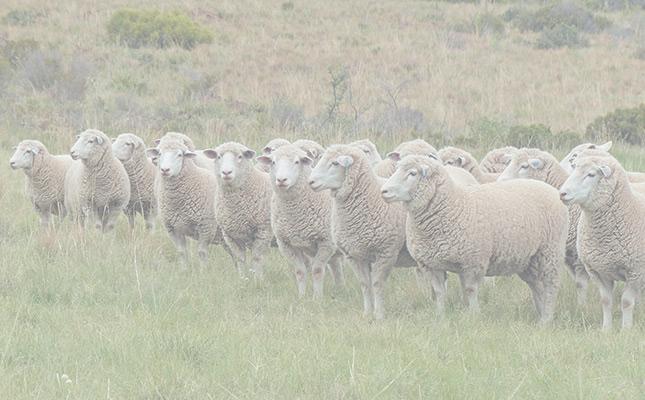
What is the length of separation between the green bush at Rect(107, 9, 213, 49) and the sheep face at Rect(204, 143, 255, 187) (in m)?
16.0

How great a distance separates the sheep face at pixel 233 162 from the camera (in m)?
8.34

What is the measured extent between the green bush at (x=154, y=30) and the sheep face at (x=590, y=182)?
1853 cm

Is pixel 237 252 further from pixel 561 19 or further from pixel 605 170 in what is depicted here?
pixel 561 19

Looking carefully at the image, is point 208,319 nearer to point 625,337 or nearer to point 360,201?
point 360,201

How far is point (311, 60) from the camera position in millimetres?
23922

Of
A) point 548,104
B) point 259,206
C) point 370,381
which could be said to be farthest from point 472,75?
point 370,381

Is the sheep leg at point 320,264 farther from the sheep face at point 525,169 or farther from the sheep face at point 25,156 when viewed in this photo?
the sheep face at point 25,156

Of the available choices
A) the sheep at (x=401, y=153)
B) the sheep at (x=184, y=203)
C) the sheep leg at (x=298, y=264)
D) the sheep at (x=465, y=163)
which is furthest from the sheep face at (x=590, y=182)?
the sheep at (x=184, y=203)

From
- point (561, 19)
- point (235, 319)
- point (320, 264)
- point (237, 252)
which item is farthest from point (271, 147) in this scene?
point (561, 19)

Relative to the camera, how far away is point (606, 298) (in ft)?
22.7

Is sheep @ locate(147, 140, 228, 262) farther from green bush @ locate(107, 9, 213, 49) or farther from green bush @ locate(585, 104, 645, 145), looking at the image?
green bush @ locate(107, 9, 213, 49)

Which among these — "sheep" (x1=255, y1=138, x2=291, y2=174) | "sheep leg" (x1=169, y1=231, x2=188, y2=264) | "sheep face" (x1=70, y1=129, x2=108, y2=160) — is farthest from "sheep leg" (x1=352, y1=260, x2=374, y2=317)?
"sheep face" (x1=70, y1=129, x2=108, y2=160)

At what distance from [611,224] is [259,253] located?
3.02 meters

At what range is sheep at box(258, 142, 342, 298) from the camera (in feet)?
26.0
